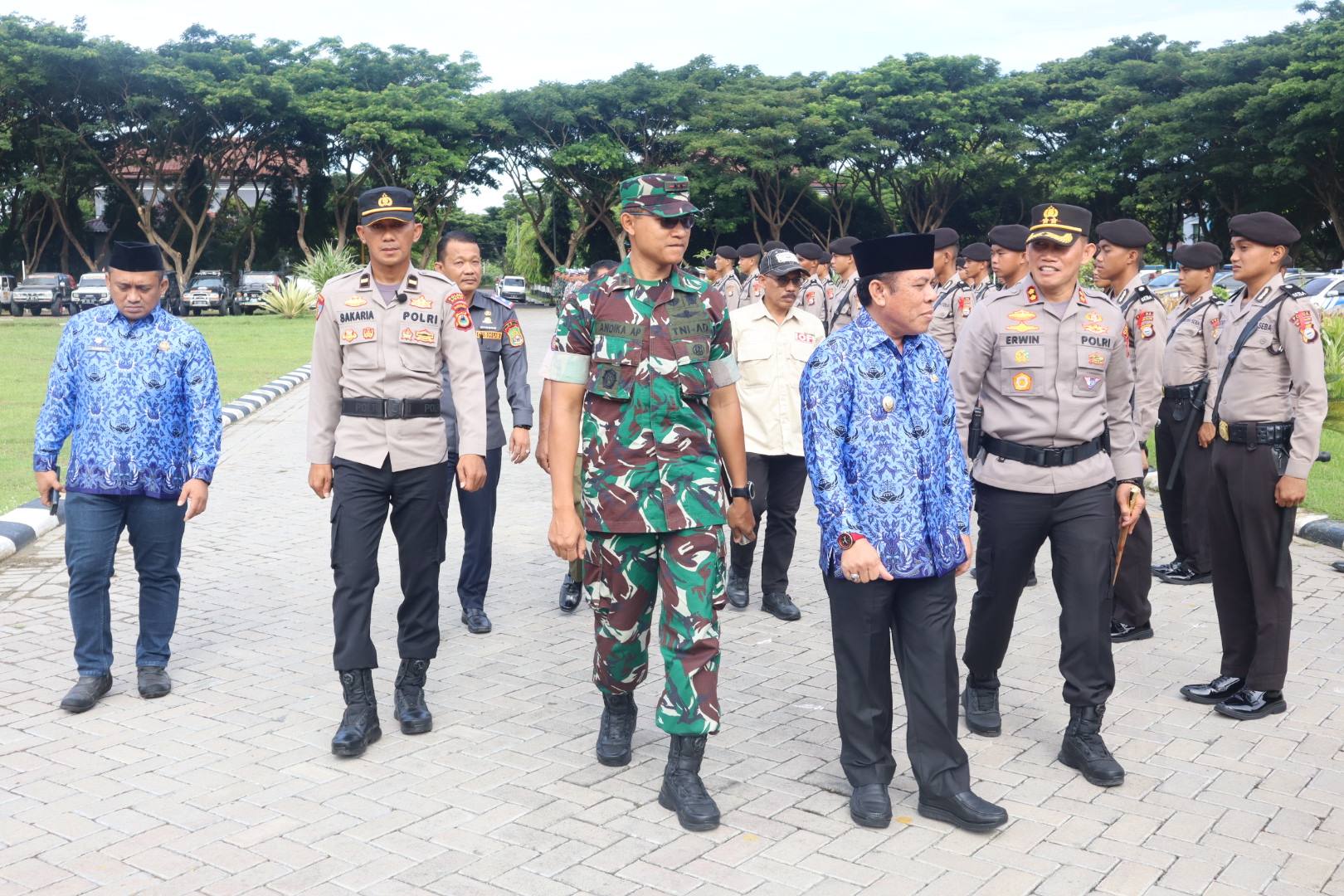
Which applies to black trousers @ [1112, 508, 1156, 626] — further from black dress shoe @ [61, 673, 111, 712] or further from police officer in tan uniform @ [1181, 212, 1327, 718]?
black dress shoe @ [61, 673, 111, 712]

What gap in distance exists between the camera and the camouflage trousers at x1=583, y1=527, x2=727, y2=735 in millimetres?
3916

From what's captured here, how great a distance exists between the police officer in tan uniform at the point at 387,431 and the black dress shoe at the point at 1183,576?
451 centimetres

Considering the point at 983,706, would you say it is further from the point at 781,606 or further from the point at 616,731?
the point at 781,606

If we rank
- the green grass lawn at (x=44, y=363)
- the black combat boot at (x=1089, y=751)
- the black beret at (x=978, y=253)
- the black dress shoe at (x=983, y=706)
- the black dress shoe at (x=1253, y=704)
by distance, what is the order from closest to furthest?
1. the black combat boot at (x=1089, y=751)
2. the black dress shoe at (x=983, y=706)
3. the black dress shoe at (x=1253, y=704)
4. the black beret at (x=978, y=253)
5. the green grass lawn at (x=44, y=363)

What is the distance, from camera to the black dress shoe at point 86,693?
4875mm

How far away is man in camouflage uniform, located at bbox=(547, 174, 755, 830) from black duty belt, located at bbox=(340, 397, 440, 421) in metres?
0.73

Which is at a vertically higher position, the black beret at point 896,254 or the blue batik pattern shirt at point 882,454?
the black beret at point 896,254

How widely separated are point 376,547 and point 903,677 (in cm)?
199

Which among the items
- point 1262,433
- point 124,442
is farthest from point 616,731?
point 1262,433

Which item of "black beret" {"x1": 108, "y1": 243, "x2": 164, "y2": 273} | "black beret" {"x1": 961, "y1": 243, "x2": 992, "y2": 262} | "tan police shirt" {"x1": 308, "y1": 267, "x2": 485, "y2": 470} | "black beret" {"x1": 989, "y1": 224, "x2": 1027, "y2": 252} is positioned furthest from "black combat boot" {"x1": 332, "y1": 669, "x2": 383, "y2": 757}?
"black beret" {"x1": 961, "y1": 243, "x2": 992, "y2": 262}

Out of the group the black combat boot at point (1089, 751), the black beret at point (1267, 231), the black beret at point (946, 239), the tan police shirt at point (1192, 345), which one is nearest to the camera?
the black combat boot at point (1089, 751)

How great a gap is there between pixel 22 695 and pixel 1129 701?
457 centimetres

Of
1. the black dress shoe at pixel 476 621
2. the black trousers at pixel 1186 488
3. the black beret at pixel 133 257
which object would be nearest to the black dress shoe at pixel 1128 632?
the black trousers at pixel 1186 488

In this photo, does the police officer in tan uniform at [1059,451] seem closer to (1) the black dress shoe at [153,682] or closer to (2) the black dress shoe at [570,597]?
(2) the black dress shoe at [570,597]
